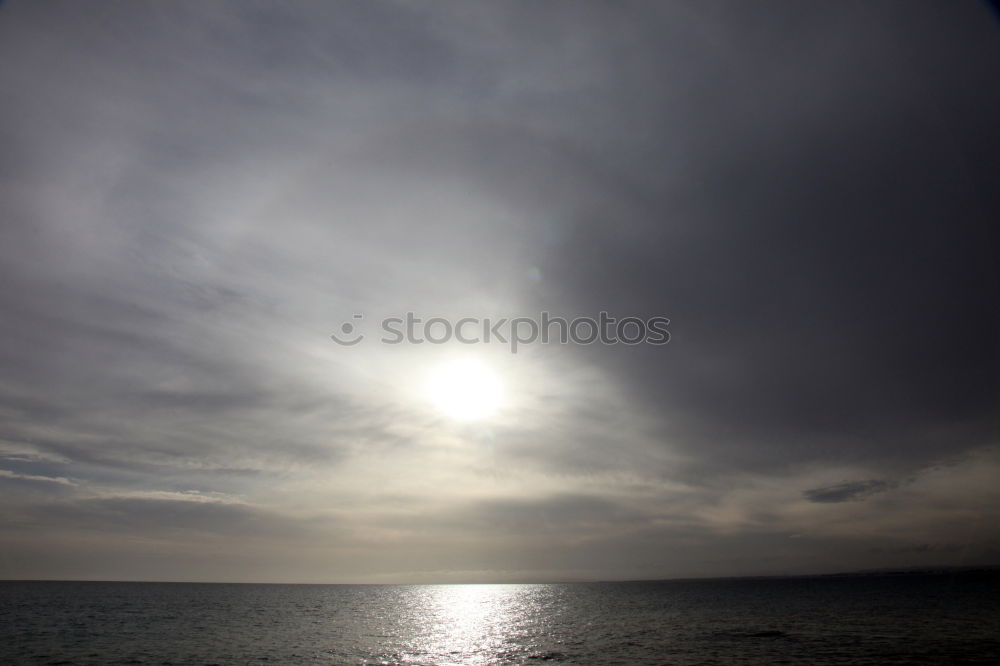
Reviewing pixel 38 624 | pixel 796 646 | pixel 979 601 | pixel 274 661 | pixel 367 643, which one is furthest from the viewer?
pixel 979 601

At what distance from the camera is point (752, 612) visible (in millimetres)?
110562

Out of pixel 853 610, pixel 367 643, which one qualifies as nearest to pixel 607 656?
pixel 367 643

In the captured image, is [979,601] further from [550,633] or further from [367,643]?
[367,643]

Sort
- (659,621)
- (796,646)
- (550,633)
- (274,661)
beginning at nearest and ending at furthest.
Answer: (274,661) → (796,646) → (550,633) → (659,621)

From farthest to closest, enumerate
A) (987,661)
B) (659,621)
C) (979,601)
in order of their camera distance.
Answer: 1. (979,601)
2. (659,621)
3. (987,661)

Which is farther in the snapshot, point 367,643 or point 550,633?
point 550,633

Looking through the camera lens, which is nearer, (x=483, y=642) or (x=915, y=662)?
(x=915, y=662)

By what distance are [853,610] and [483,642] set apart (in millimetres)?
80375

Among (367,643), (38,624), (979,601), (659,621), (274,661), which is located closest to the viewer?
(274,661)

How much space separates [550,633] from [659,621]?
2587 centimetres

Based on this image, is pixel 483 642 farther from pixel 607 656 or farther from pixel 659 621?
pixel 659 621

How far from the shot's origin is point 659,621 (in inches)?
3684

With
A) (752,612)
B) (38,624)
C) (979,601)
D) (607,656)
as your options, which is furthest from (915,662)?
(38,624)

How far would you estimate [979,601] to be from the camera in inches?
4422
